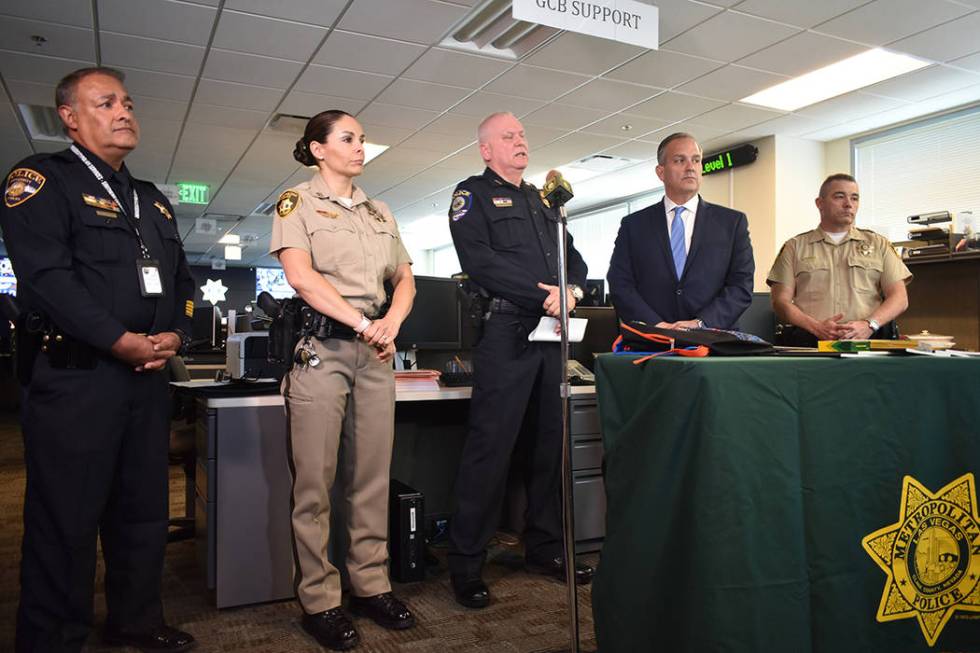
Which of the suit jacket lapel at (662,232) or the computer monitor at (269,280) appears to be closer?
the suit jacket lapel at (662,232)

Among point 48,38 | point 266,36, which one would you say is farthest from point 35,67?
point 266,36

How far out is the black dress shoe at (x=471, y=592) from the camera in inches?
94.5

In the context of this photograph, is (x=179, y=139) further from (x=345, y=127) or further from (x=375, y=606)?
(x=375, y=606)

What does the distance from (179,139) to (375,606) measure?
6.40 m

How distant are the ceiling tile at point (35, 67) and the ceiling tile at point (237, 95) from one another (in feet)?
2.78

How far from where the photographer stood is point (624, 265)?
276 centimetres

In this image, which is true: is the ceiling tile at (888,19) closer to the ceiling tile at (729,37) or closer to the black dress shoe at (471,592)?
the ceiling tile at (729,37)

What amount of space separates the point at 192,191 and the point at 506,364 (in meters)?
8.42

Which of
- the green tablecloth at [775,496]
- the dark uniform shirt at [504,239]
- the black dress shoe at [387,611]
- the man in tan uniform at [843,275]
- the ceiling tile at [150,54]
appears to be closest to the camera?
the green tablecloth at [775,496]

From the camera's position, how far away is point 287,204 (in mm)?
Answer: 2176

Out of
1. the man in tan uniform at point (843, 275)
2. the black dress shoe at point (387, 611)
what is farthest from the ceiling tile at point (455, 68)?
the black dress shoe at point (387, 611)

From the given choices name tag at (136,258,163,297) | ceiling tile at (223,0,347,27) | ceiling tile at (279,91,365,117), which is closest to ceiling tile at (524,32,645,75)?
ceiling tile at (223,0,347,27)

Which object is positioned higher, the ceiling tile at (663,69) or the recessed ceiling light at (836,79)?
the recessed ceiling light at (836,79)

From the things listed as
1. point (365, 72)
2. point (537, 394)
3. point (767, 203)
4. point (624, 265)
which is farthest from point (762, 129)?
point (537, 394)
